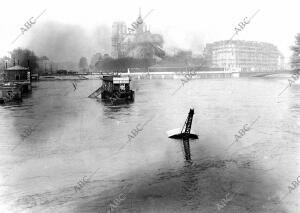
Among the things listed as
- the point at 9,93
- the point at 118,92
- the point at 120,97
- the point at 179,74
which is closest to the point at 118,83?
the point at 118,92

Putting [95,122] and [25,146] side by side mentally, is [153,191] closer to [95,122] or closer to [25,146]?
[25,146]

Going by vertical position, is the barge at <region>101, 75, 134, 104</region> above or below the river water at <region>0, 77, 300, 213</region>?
above

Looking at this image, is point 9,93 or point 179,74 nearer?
point 9,93

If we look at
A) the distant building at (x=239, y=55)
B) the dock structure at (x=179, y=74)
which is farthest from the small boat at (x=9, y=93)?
the distant building at (x=239, y=55)

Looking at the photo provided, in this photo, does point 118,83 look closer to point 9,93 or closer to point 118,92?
point 118,92

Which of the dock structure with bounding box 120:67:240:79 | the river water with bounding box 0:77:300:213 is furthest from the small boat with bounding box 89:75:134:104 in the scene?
the dock structure with bounding box 120:67:240:79

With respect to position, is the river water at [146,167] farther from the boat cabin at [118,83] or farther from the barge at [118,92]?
the boat cabin at [118,83]

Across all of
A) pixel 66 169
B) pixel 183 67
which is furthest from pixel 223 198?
pixel 183 67

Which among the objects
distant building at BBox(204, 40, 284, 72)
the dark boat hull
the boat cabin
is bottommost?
the dark boat hull

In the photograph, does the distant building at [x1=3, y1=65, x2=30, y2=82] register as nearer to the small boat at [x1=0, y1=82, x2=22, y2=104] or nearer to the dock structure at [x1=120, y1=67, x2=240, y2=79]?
the small boat at [x1=0, y1=82, x2=22, y2=104]
